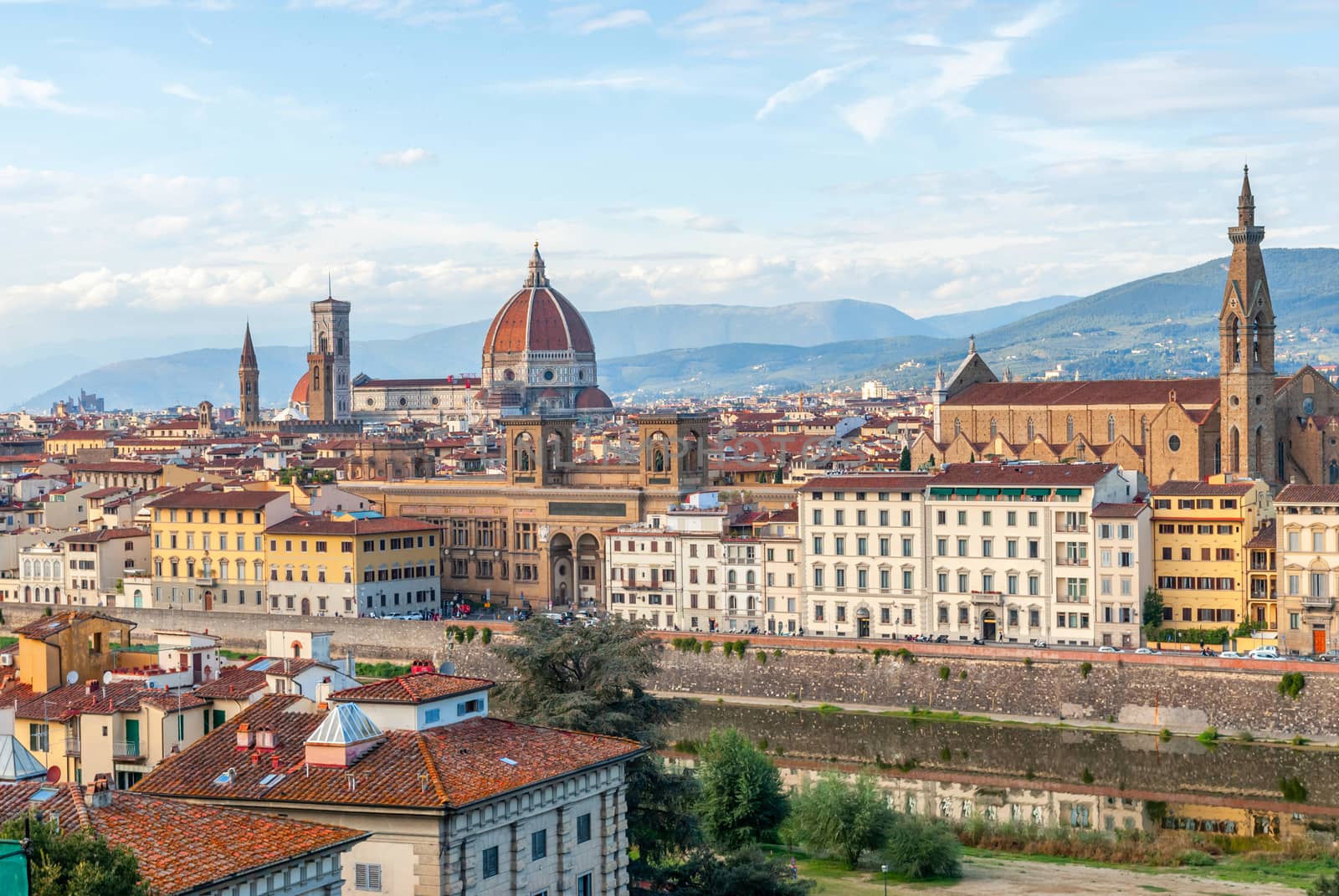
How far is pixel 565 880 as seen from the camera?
2572 cm

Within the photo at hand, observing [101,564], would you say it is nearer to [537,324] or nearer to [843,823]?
[843,823]

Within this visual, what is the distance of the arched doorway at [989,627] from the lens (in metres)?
66.6

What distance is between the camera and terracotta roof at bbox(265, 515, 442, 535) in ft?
259

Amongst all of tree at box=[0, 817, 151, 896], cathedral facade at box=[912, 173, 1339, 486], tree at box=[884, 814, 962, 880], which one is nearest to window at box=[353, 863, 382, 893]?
tree at box=[0, 817, 151, 896]

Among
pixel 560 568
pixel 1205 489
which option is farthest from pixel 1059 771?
pixel 560 568

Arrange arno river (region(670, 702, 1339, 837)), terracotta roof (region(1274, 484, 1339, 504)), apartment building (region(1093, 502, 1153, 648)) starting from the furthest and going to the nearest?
1. apartment building (region(1093, 502, 1153, 648))
2. terracotta roof (region(1274, 484, 1339, 504))
3. arno river (region(670, 702, 1339, 837))

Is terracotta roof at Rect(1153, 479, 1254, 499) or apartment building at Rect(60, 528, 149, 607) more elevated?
terracotta roof at Rect(1153, 479, 1254, 499)

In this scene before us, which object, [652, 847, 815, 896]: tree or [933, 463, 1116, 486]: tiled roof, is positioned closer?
[652, 847, 815, 896]: tree

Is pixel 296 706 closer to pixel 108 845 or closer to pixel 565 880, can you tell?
pixel 565 880

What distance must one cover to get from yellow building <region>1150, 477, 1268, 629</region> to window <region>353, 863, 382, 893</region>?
45071 mm

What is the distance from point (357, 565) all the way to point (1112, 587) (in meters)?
30.3

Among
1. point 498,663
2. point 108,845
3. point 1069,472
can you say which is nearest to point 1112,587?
point 1069,472

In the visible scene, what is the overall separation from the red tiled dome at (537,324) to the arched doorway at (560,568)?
97.4 m

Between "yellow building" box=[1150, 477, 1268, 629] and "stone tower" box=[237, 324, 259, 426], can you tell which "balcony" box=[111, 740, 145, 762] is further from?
"stone tower" box=[237, 324, 259, 426]
